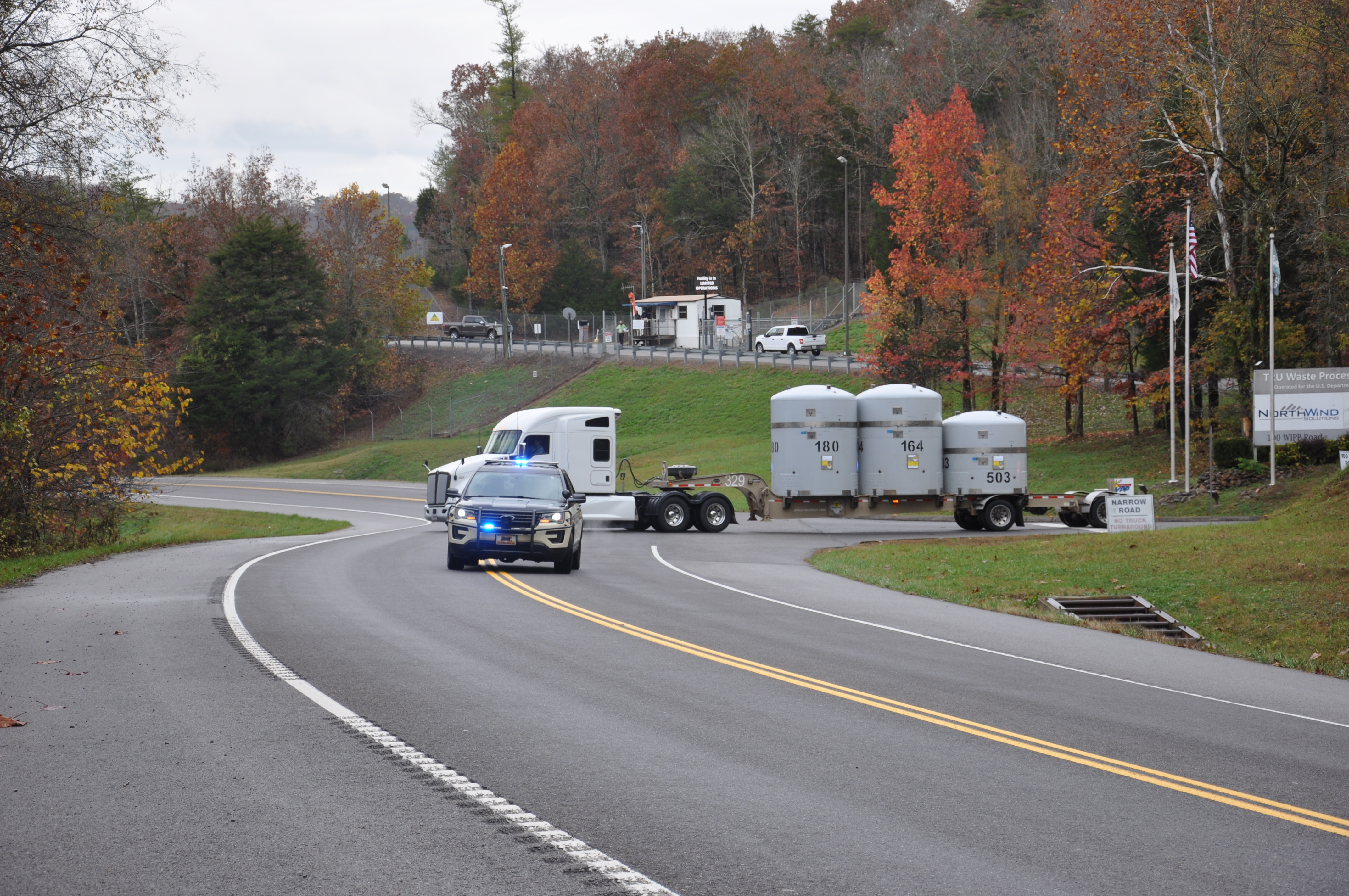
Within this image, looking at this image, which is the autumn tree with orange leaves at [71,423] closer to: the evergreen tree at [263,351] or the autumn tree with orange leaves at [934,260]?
the autumn tree with orange leaves at [934,260]

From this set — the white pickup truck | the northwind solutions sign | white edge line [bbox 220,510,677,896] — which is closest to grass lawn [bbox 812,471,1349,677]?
the northwind solutions sign

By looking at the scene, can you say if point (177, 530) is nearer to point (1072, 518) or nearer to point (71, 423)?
point (71, 423)

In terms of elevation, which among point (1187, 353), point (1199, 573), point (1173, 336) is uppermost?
point (1173, 336)

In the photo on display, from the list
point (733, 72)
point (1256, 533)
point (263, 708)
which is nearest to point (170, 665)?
point (263, 708)

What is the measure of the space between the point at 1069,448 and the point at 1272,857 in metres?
42.3

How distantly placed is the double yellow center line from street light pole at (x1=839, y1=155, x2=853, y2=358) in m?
47.3

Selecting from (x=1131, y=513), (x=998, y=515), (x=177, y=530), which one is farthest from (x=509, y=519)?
(x=177, y=530)

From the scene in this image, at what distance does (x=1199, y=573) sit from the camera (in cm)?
1997

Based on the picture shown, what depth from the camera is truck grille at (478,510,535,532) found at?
64.5 feet

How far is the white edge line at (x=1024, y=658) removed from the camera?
1020cm

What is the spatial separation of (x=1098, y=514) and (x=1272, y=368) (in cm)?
635

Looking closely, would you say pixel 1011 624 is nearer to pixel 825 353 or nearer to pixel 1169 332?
pixel 1169 332

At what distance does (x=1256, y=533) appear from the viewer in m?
24.6

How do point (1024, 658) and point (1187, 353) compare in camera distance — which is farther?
point (1187, 353)
